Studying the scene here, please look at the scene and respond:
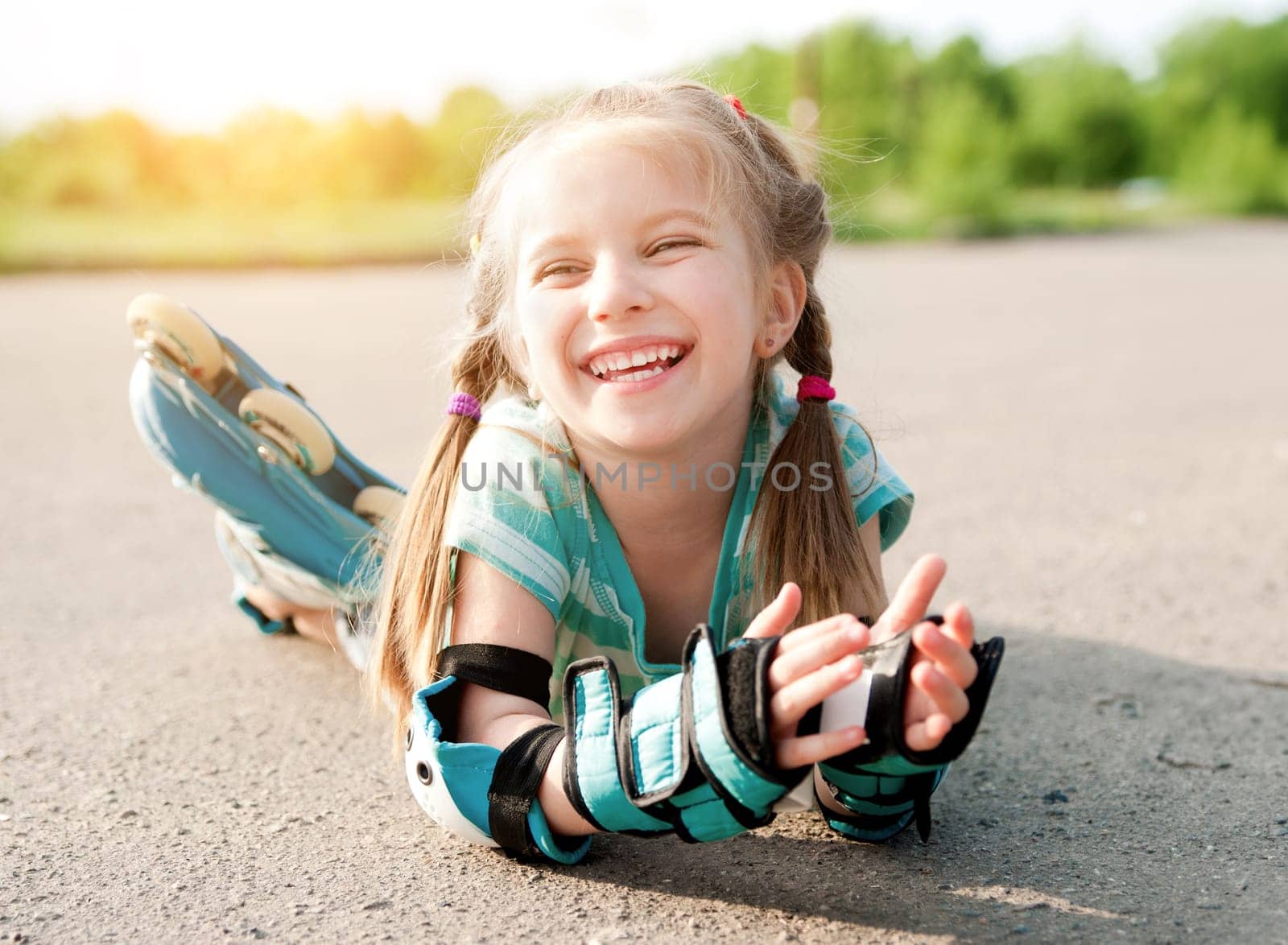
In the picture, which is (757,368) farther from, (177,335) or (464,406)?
(177,335)

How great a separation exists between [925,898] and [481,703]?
61cm

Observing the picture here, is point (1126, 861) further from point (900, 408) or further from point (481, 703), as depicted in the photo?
point (900, 408)

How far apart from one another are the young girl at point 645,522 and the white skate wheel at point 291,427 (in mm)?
462

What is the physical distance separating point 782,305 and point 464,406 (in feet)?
1.71

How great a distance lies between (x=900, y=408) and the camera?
16.6ft

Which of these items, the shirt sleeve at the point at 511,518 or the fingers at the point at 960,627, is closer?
the fingers at the point at 960,627

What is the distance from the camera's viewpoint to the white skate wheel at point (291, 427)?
2.33m

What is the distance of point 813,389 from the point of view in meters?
1.98

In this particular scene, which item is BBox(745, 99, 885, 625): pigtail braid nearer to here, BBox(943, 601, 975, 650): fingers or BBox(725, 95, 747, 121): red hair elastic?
BBox(725, 95, 747, 121): red hair elastic

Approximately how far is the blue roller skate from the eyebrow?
0.70 meters

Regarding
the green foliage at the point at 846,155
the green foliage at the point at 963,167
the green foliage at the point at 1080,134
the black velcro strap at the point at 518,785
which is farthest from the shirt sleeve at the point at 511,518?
the green foliage at the point at 1080,134

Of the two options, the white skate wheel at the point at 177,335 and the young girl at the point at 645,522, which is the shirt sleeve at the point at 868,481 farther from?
the white skate wheel at the point at 177,335

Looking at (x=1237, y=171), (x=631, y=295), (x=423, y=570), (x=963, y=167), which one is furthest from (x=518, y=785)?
(x=1237, y=171)

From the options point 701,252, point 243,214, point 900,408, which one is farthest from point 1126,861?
point 243,214
